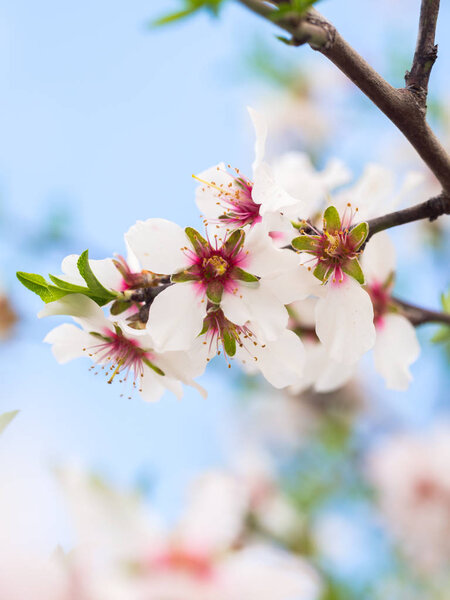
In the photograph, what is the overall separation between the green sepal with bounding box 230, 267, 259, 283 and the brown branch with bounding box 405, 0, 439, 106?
257 millimetres

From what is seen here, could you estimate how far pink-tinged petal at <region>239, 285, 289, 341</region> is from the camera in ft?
2.24

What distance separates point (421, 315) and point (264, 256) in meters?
0.41

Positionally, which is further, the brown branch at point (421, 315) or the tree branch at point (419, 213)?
the brown branch at point (421, 315)

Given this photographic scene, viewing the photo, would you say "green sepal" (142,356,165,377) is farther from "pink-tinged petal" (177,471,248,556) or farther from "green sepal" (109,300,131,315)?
"pink-tinged petal" (177,471,248,556)

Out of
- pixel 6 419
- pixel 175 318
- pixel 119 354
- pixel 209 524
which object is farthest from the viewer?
pixel 209 524

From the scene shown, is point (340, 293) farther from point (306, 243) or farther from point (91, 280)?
point (91, 280)

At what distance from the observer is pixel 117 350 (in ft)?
2.59

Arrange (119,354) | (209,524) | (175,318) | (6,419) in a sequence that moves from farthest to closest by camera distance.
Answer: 1. (209,524)
2. (119,354)
3. (175,318)
4. (6,419)

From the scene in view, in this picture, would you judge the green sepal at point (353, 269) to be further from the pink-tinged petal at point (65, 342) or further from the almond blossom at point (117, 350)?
the pink-tinged petal at point (65, 342)

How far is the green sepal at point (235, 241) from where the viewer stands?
2.29 ft

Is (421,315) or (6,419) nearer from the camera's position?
(6,419)

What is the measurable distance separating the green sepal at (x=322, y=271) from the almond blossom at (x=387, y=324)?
0.19m

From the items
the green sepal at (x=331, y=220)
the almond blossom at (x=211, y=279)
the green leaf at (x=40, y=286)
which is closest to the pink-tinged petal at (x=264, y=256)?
the almond blossom at (x=211, y=279)

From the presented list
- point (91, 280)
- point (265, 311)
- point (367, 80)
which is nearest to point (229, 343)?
point (265, 311)
